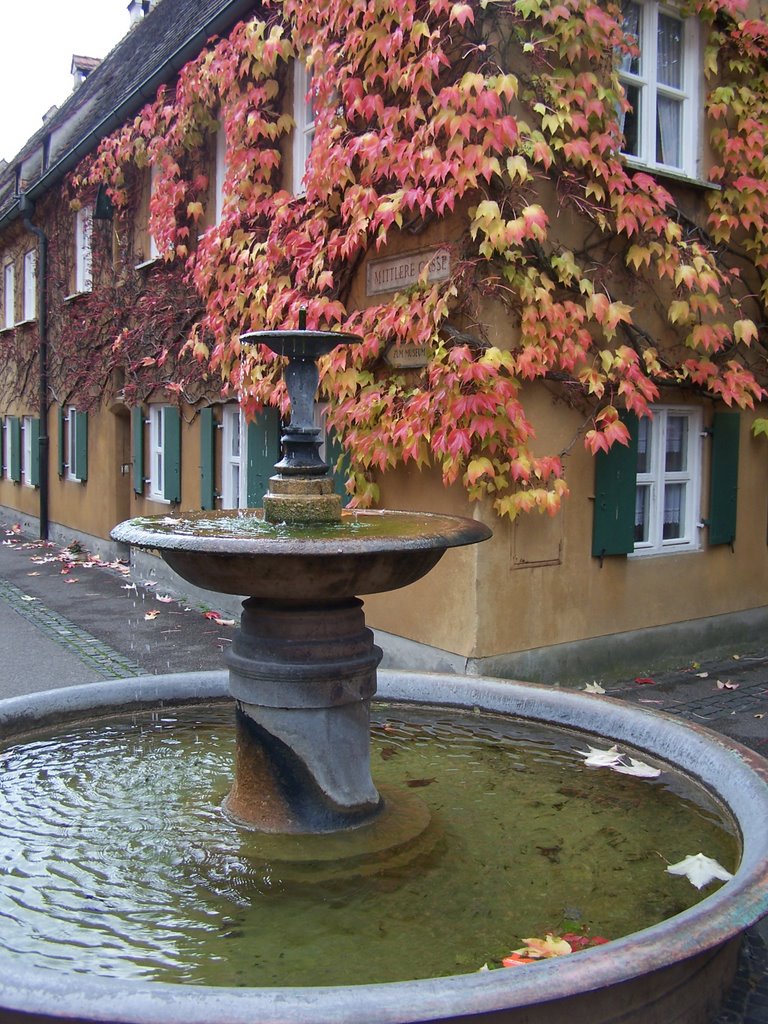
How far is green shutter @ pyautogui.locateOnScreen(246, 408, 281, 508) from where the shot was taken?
363 inches

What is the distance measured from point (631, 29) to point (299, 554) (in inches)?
254

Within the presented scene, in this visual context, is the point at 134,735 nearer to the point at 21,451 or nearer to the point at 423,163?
the point at 423,163

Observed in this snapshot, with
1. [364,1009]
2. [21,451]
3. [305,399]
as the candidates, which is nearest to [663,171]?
[305,399]

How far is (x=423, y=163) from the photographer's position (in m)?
6.73

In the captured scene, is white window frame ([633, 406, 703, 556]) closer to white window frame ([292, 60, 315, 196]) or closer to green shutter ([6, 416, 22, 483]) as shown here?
white window frame ([292, 60, 315, 196])

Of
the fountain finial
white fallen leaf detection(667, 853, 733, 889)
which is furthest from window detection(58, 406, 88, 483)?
white fallen leaf detection(667, 853, 733, 889)

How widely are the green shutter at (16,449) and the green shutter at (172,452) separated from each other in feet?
27.3

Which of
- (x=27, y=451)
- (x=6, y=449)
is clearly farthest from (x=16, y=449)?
(x=6, y=449)

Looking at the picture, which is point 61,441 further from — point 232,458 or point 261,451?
point 261,451

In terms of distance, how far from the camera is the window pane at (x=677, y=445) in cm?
837

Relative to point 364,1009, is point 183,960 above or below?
below

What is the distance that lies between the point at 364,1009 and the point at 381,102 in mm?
6432

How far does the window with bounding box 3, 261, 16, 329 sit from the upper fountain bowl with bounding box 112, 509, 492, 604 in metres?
17.2

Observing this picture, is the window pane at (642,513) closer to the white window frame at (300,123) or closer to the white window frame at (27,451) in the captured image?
the white window frame at (300,123)
